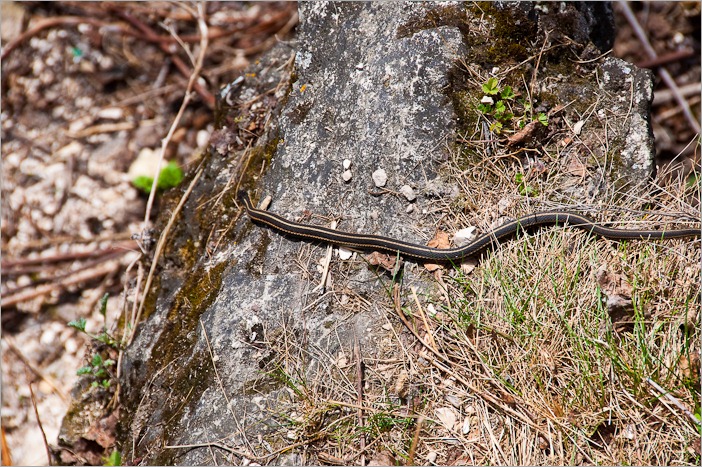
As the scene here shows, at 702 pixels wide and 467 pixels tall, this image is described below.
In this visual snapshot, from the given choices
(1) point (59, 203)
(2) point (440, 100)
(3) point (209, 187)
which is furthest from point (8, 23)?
(2) point (440, 100)

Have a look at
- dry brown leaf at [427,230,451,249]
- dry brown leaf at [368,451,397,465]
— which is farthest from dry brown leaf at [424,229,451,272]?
dry brown leaf at [368,451,397,465]

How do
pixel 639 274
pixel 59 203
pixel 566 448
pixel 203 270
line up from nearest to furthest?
pixel 566 448
pixel 639 274
pixel 203 270
pixel 59 203

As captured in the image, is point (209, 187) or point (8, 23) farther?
point (8, 23)

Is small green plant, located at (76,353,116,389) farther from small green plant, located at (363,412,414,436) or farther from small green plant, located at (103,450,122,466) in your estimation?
small green plant, located at (363,412,414,436)

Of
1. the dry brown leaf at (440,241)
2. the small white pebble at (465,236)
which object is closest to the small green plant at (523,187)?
the small white pebble at (465,236)

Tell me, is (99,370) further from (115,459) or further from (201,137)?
(201,137)

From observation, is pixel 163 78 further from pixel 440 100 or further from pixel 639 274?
pixel 639 274
